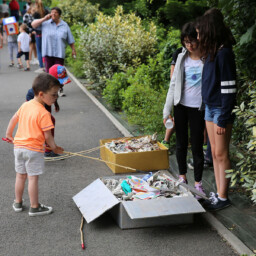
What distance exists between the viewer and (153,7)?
15.9m

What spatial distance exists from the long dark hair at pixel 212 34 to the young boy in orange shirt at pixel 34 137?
1.63 m

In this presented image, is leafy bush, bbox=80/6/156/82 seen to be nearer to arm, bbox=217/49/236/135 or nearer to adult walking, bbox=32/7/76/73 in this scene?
adult walking, bbox=32/7/76/73

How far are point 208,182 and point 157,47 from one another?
743 cm

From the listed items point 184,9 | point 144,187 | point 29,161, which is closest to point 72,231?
point 29,161

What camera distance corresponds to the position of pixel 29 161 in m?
4.86

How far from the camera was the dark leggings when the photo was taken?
5.29 meters

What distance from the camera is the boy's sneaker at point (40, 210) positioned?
4965mm

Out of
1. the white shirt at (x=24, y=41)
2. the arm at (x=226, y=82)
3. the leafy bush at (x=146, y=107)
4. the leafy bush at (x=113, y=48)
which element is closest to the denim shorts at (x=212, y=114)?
the arm at (x=226, y=82)

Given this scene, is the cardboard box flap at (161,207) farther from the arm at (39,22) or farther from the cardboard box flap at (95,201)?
the arm at (39,22)

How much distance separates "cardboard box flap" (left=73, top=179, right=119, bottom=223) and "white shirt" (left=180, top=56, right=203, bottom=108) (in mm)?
1357

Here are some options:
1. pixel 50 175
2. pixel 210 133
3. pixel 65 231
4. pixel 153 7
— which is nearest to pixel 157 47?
pixel 153 7

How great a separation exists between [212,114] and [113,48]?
7.70 meters

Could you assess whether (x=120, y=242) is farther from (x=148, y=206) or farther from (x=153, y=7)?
(x=153, y=7)

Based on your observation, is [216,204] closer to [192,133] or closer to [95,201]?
[192,133]
